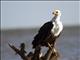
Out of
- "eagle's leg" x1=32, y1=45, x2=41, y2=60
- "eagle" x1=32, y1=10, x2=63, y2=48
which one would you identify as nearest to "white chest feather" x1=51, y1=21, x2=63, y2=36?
"eagle" x1=32, y1=10, x2=63, y2=48

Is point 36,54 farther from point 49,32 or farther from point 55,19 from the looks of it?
point 55,19

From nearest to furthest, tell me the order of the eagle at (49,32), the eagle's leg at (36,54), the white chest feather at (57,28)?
1. the eagle's leg at (36,54)
2. the eagle at (49,32)
3. the white chest feather at (57,28)

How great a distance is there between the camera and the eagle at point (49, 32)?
1002cm

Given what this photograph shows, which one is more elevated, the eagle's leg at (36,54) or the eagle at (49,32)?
the eagle at (49,32)

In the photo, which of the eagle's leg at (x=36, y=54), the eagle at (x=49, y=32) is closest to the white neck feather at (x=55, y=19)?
the eagle at (x=49, y=32)

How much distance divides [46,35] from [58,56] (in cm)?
44

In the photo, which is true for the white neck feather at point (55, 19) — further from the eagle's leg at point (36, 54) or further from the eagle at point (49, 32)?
the eagle's leg at point (36, 54)

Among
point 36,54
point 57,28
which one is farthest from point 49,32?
point 36,54

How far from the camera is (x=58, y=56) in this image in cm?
1018

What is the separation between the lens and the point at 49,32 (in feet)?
33.2

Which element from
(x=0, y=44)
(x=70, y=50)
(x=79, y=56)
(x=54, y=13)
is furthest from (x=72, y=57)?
(x=54, y=13)

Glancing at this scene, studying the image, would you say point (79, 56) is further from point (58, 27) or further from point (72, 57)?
point (58, 27)

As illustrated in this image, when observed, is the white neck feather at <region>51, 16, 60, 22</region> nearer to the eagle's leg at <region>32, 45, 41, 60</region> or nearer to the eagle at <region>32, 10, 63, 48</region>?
the eagle at <region>32, 10, 63, 48</region>

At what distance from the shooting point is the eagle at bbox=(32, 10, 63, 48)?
32.9 ft
